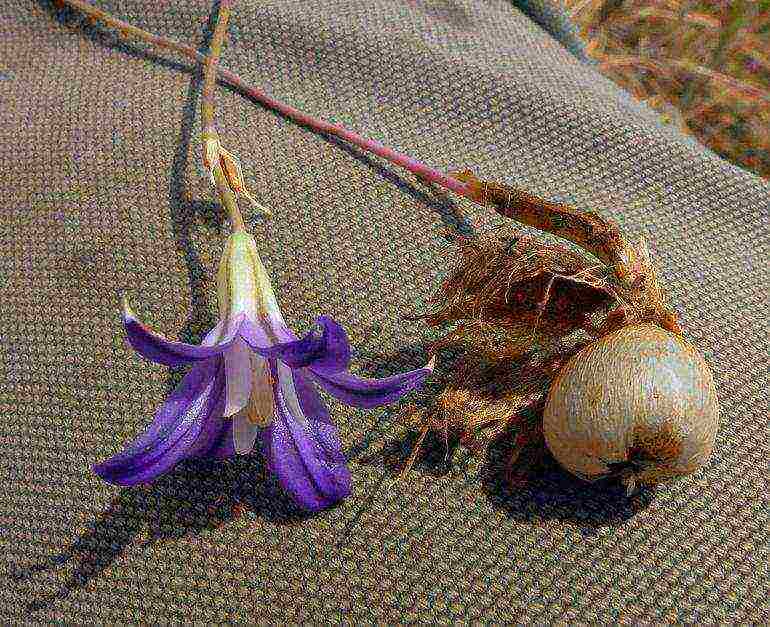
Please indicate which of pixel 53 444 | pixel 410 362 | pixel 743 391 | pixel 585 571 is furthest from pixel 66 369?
pixel 743 391

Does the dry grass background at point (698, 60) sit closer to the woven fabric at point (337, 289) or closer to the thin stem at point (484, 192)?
the woven fabric at point (337, 289)

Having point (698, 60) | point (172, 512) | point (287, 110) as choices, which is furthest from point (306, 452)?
point (698, 60)

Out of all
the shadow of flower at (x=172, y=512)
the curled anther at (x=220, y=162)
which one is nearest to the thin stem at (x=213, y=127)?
the curled anther at (x=220, y=162)

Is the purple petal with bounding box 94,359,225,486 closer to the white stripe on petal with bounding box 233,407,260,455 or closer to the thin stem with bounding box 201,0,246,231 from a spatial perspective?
the white stripe on petal with bounding box 233,407,260,455

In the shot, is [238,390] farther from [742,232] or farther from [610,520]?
[742,232]

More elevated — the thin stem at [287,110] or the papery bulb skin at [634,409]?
the papery bulb skin at [634,409]

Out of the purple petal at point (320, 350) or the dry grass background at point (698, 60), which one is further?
the dry grass background at point (698, 60)
